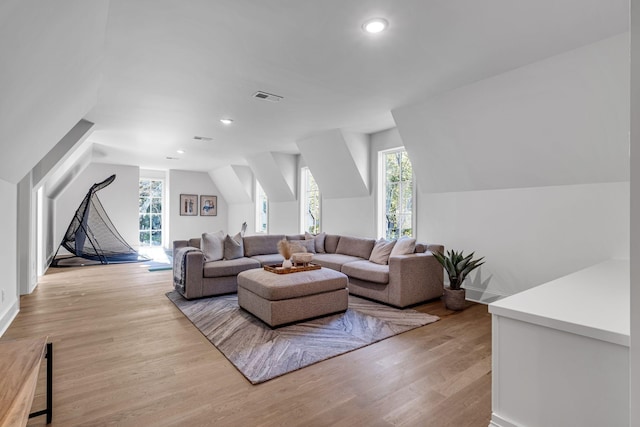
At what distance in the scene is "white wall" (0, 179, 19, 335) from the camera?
3127 millimetres

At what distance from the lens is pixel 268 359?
2.51 meters

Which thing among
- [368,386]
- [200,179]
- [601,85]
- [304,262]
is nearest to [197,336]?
[304,262]

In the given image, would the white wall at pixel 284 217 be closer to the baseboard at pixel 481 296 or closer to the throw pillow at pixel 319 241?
the throw pillow at pixel 319 241

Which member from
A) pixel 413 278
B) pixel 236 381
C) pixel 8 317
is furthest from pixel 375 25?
pixel 8 317

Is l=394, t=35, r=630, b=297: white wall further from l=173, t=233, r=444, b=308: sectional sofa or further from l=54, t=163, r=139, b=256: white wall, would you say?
l=54, t=163, r=139, b=256: white wall

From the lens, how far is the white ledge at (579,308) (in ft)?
4.40

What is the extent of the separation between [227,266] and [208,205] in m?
7.16

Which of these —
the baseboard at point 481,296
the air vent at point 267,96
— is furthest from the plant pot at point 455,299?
the air vent at point 267,96

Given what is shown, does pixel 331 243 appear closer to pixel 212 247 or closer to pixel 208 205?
pixel 212 247

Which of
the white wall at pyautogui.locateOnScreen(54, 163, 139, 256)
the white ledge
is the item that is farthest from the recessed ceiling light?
the white wall at pyautogui.locateOnScreen(54, 163, 139, 256)

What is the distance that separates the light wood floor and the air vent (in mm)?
2604

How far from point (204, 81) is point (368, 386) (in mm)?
3157

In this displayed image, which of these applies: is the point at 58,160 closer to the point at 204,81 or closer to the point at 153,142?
the point at 153,142

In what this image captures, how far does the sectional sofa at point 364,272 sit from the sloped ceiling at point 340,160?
121 centimetres
